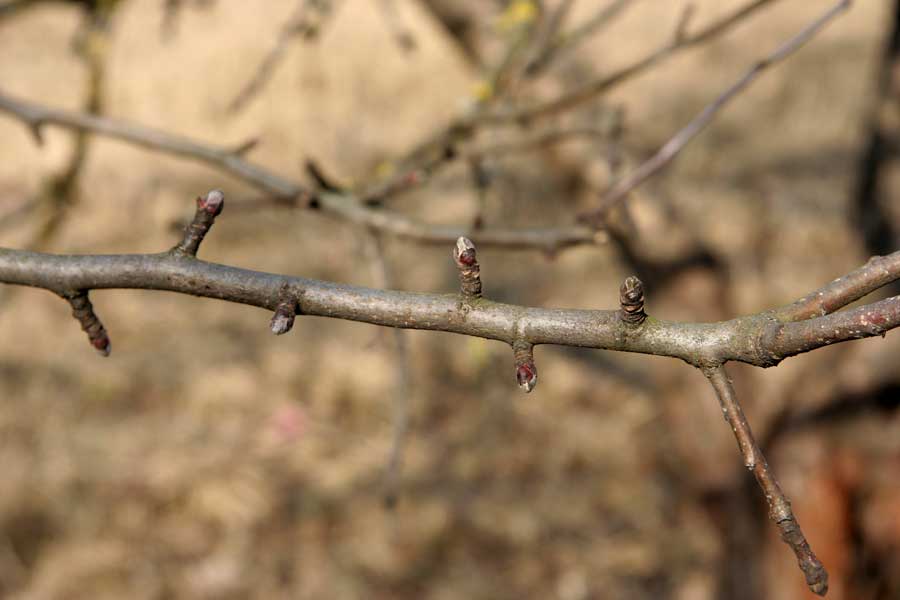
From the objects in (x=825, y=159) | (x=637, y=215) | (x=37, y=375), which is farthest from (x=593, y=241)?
(x=825, y=159)

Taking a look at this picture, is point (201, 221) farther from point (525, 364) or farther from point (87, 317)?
point (525, 364)

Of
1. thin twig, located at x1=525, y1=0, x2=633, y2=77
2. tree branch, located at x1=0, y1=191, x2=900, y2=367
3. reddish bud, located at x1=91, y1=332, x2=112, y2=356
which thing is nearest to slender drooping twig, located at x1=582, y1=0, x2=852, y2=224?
thin twig, located at x1=525, y1=0, x2=633, y2=77

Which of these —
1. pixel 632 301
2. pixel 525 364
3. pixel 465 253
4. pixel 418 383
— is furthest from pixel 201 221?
pixel 418 383

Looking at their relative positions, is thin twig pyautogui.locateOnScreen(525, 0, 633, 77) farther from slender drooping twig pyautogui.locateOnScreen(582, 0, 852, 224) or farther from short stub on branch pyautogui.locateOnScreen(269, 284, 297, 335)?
short stub on branch pyautogui.locateOnScreen(269, 284, 297, 335)

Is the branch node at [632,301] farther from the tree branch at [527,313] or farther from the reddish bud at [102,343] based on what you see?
the reddish bud at [102,343]

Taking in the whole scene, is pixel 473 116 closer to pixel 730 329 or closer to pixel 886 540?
pixel 730 329

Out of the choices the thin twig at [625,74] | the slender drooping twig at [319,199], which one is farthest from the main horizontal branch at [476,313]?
A: the thin twig at [625,74]
